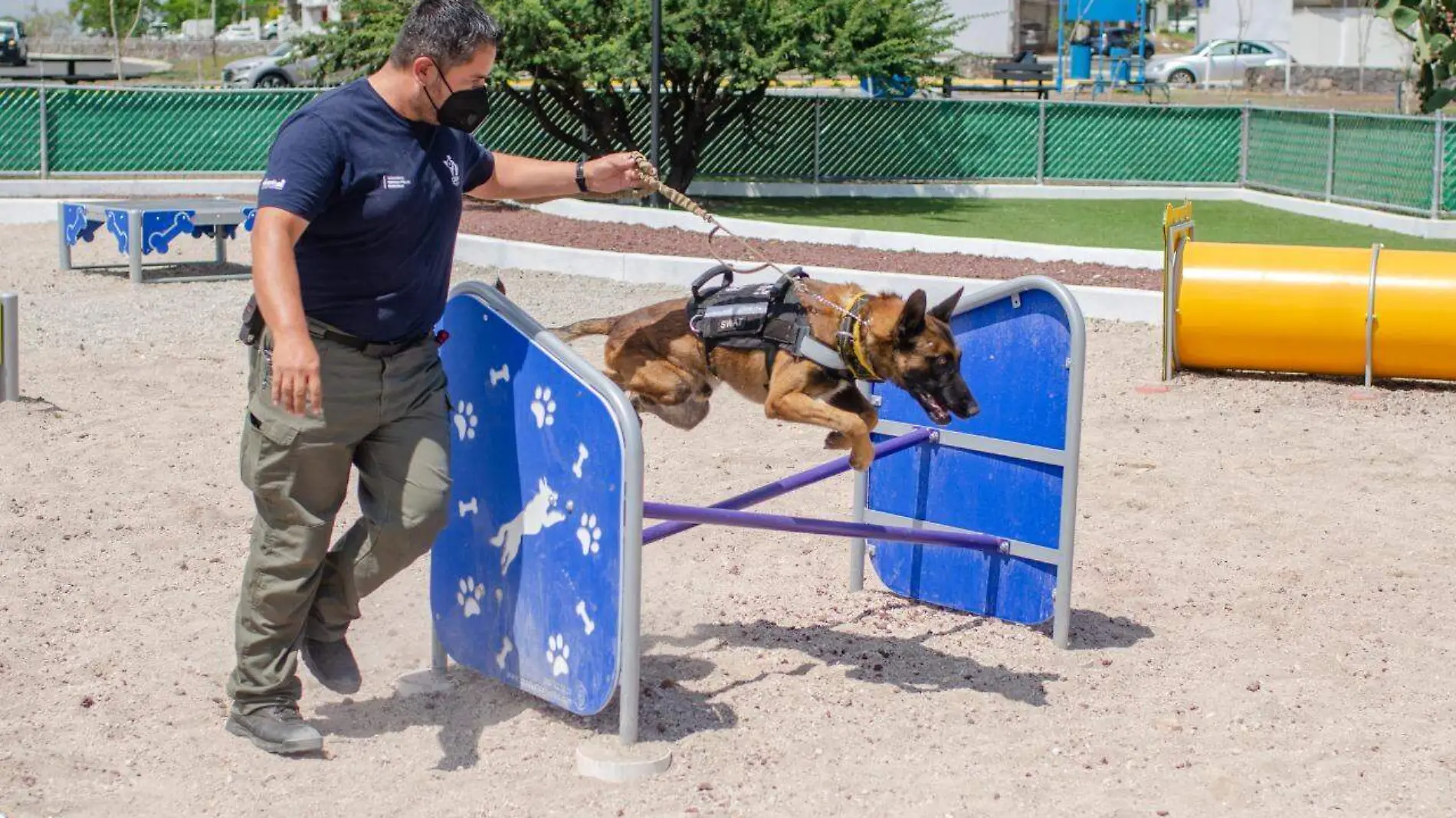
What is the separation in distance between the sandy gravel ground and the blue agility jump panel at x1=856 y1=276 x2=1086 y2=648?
147 mm

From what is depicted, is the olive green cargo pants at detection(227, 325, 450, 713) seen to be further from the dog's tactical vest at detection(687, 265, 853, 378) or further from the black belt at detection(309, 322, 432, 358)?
the dog's tactical vest at detection(687, 265, 853, 378)

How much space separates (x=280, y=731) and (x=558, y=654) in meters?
0.80

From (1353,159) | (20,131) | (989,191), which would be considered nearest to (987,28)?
(989,191)

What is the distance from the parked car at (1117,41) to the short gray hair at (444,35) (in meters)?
36.9

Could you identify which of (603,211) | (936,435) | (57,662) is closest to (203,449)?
(57,662)

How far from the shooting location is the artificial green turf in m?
17.9

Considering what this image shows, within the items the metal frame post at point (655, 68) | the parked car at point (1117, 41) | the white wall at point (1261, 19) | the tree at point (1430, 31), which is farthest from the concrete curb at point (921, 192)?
the white wall at point (1261, 19)

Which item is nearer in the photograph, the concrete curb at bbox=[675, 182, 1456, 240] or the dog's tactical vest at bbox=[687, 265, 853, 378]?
the dog's tactical vest at bbox=[687, 265, 853, 378]

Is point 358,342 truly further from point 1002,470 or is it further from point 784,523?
point 1002,470

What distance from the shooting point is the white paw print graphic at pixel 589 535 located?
448 centimetres

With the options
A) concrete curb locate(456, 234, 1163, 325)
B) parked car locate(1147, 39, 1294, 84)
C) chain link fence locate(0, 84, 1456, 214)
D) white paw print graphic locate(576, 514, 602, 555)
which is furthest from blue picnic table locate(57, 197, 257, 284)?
parked car locate(1147, 39, 1294, 84)

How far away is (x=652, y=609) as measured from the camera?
6.00 meters

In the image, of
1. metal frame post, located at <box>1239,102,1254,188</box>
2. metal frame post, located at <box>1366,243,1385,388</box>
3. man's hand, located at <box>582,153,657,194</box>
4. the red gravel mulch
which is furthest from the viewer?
metal frame post, located at <box>1239,102,1254,188</box>

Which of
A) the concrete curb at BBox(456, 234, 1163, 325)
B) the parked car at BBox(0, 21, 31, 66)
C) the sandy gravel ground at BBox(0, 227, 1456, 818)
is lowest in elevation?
the sandy gravel ground at BBox(0, 227, 1456, 818)
